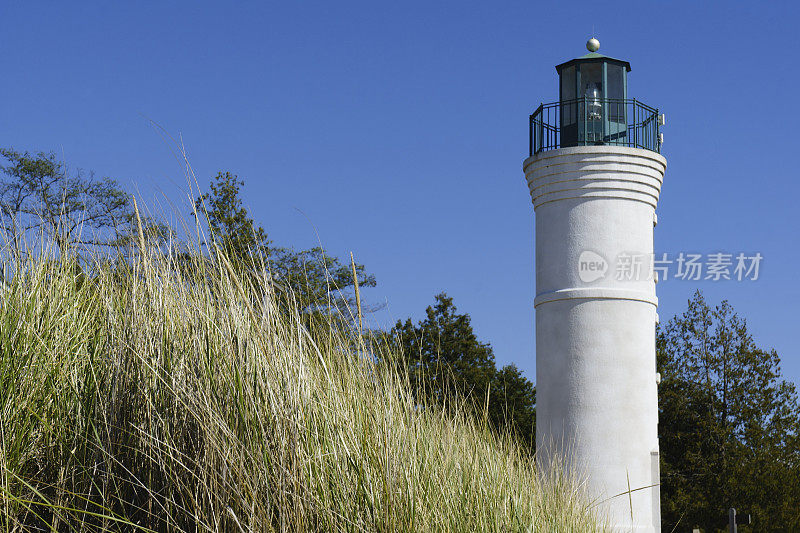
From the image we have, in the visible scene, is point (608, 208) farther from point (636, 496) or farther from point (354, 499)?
point (354, 499)

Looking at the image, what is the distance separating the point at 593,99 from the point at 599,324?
11.2 feet

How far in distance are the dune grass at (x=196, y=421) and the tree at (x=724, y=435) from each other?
19.3 meters

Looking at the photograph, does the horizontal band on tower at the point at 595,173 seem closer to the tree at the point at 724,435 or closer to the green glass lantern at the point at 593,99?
the green glass lantern at the point at 593,99

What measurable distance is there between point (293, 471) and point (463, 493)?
133cm

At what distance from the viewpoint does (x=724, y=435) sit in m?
23.0

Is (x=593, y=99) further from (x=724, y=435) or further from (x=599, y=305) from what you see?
(x=724, y=435)

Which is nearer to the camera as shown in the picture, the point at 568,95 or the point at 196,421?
the point at 196,421

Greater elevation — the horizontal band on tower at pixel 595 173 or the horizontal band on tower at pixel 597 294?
the horizontal band on tower at pixel 595 173

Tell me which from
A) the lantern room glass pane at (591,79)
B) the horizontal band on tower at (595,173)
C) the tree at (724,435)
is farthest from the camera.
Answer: the tree at (724,435)

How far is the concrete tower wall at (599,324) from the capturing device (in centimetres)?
1104

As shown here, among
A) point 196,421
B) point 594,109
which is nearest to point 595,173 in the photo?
point 594,109

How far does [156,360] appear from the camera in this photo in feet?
12.0

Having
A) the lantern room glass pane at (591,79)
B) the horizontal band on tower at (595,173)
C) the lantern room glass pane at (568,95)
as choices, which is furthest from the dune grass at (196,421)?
the lantern room glass pane at (591,79)

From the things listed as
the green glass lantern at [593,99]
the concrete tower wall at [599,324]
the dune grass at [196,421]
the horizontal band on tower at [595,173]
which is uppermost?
the green glass lantern at [593,99]
